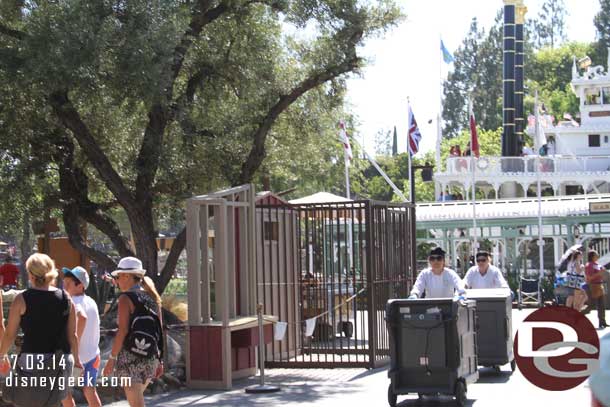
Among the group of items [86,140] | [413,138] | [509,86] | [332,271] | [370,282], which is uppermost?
[509,86]

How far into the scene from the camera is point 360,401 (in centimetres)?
1274

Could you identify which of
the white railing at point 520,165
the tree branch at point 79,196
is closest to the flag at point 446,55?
the white railing at point 520,165

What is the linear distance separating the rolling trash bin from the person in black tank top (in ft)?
14.5

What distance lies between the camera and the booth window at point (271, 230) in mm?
16531

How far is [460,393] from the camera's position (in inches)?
467

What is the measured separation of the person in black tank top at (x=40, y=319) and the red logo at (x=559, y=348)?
11.9 ft

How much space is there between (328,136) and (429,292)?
26.6ft

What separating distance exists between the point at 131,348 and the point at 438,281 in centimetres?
500

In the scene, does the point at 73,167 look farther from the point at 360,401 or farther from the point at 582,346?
the point at 582,346

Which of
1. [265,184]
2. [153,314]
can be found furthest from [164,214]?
[153,314]

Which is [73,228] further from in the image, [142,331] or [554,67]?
[554,67]

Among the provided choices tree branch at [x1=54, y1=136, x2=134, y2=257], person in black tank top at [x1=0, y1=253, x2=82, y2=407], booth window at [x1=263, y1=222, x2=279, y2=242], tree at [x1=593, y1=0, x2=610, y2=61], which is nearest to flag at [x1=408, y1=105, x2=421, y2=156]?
tree branch at [x1=54, y1=136, x2=134, y2=257]

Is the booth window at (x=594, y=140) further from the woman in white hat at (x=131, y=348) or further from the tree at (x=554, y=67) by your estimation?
the woman in white hat at (x=131, y=348)

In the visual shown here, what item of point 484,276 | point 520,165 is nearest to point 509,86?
point 520,165
